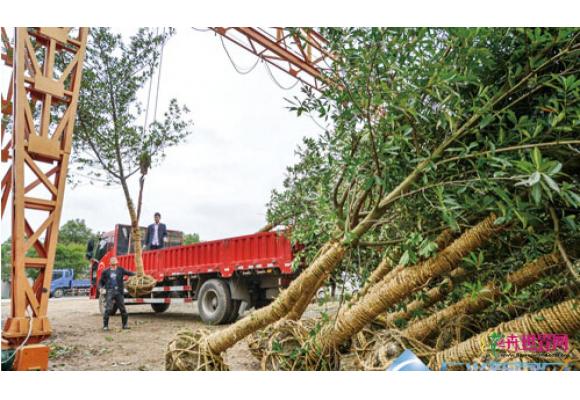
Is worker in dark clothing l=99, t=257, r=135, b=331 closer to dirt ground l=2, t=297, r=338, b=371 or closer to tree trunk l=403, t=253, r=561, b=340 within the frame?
dirt ground l=2, t=297, r=338, b=371

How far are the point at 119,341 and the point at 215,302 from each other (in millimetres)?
1770

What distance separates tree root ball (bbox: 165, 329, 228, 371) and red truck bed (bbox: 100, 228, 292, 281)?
2.49m

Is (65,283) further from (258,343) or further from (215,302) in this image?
(258,343)

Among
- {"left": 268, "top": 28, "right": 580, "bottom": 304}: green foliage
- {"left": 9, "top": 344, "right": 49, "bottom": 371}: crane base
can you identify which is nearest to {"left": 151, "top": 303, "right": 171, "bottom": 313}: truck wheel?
{"left": 9, "top": 344, "right": 49, "bottom": 371}: crane base

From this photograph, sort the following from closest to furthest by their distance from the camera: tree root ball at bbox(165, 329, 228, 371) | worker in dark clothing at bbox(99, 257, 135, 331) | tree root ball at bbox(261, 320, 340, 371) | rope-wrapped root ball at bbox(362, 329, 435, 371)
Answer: rope-wrapped root ball at bbox(362, 329, 435, 371), tree root ball at bbox(261, 320, 340, 371), tree root ball at bbox(165, 329, 228, 371), worker in dark clothing at bbox(99, 257, 135, 331)

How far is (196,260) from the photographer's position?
750cm

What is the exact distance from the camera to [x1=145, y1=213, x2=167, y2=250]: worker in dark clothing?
28.3ft

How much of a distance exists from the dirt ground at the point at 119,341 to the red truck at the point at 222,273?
16.6 inches

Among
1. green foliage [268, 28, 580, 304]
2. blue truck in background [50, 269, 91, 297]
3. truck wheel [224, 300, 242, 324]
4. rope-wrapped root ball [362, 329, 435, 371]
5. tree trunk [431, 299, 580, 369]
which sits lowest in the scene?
blue truck in background [50, 269, 91, 297]

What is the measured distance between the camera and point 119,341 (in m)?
5.84

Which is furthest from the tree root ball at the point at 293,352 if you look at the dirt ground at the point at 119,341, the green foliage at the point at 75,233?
the green foliage at the point at 75,233

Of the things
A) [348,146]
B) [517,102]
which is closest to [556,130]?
[517,102]

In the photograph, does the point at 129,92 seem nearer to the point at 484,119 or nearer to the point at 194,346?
the point at 194,346

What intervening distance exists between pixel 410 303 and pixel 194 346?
1.72m
